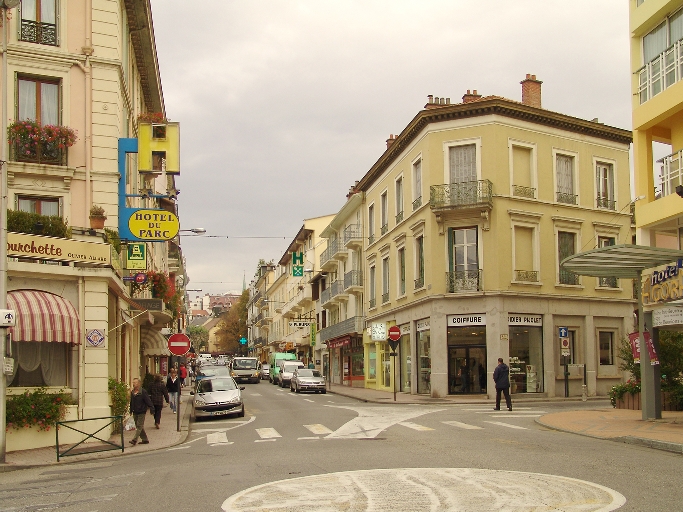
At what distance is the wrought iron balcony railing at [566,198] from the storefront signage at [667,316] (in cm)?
1710

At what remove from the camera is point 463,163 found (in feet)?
116

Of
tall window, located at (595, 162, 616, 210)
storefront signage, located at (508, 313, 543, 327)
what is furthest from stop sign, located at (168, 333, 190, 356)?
tall window, located at (595, 162, 616, 210)

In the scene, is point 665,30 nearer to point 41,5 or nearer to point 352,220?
point 41,5

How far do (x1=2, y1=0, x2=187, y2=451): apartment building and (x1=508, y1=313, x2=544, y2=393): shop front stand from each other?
15.8 metres

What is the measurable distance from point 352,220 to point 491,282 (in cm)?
1977

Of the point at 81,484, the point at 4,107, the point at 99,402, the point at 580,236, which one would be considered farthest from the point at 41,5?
the point at 580,236

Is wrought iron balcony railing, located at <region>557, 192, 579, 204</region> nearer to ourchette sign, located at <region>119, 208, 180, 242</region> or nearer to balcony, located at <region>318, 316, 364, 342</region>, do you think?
balcony, located at <region>318, 316, 364, 342</region>

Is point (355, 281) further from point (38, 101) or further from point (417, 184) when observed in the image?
point (38, 101)

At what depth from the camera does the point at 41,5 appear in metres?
21.5

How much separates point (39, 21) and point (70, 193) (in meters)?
4.79

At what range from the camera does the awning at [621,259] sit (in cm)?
1807

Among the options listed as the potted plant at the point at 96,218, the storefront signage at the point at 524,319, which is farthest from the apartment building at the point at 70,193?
the storefront signage at the point at 524,319

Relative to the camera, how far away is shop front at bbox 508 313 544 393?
113 feet

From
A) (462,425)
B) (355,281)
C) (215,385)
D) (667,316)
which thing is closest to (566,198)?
(355,281)
